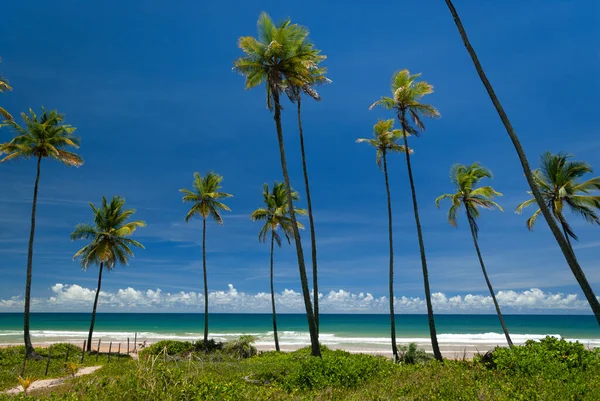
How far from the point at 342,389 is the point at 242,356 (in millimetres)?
18362

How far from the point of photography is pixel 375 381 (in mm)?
9688

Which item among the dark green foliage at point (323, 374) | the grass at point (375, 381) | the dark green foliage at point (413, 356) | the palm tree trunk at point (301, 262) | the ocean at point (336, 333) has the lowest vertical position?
the ocean at point (336, 333)

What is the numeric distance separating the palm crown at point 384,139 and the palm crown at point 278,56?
744 centimetres

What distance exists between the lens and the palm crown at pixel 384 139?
22312 millimetres

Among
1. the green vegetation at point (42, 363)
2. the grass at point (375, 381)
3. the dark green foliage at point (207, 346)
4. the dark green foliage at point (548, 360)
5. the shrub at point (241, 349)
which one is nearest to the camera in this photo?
the grass at point (375, 381)

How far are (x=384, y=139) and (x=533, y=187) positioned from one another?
1335 cm

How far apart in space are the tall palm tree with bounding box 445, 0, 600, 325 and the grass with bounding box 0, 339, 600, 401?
1541 millimetres

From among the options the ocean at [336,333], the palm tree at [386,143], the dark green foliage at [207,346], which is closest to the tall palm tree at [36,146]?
the dark green foliage at [207,346]

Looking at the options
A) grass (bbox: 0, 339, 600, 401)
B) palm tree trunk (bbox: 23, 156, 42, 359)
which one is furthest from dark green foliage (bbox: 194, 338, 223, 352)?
grass (bbox: 0, 339, 600, 401)

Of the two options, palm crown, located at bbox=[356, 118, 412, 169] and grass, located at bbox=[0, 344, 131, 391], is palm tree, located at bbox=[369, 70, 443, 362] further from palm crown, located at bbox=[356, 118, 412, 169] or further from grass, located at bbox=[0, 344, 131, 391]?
grass, located at bbox=[0, 344, 131, 391]

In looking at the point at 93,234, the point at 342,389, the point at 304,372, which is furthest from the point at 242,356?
the point at 342,389

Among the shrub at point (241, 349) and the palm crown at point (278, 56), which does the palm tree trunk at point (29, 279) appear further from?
the palm crown at point (278, 56)

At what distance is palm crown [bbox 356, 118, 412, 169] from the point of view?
22.3 m

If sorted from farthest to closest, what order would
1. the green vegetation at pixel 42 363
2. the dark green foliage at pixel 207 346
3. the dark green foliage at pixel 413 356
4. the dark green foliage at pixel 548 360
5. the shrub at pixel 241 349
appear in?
the dark green foliage at pixel 207 346 < the shrub at pixel 241 349 < the dark green foliage at pixel 413 356 < the green vegetation at pixel 42 363 < the dark green foliage at pixel 548 360
